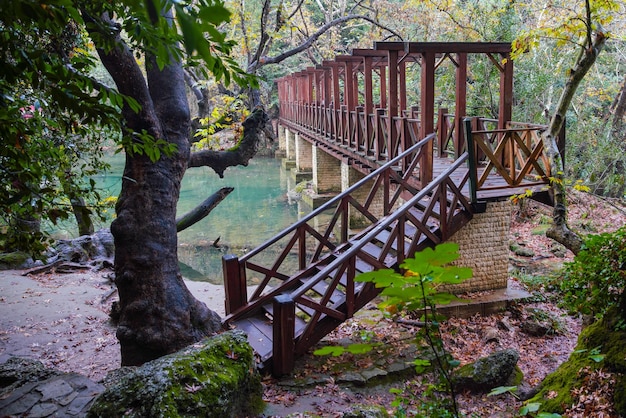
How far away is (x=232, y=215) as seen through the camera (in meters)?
19.2

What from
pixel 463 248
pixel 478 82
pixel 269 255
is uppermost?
pixel 478 82

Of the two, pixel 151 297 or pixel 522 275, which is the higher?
pixel 151 297

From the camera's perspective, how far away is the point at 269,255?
1395cm

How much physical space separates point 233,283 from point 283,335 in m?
1.47

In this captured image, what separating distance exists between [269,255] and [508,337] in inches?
319

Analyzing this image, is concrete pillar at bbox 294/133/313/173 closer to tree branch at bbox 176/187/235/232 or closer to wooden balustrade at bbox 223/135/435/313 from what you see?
tree branch at bbox 176/187/235/232

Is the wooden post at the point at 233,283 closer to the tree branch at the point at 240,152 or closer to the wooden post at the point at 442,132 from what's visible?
the tree branch at the point at 240,152

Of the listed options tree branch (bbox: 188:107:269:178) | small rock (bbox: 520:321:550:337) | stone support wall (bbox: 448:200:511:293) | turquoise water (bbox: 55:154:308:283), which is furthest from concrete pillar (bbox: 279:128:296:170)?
small rock (bbox: 520:321:550:337)

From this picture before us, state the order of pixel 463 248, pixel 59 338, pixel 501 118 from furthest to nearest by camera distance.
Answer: pixel 501 118 < pixel 463 248 < pixel 59 338

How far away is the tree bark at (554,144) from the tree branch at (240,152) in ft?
14.4

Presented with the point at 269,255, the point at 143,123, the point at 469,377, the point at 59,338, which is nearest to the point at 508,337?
the point at 469,377

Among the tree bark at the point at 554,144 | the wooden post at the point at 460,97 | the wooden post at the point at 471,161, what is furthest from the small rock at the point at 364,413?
the wooden post at the point at 460,97

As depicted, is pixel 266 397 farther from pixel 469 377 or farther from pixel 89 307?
pixel 89 307

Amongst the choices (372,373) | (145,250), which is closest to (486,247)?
(372,373)
